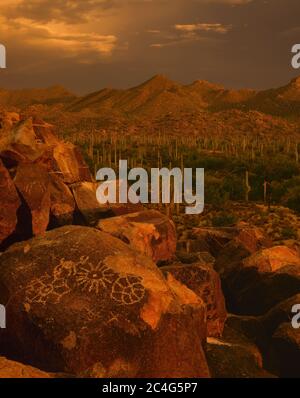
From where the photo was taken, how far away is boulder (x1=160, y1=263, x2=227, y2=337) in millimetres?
8844

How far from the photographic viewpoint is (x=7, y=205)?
366 inches

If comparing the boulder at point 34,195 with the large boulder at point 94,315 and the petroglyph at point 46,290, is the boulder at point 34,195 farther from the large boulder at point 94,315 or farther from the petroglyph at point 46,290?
the petroglyph at point 46,290

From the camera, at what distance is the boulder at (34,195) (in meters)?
9.52

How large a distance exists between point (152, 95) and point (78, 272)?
144044 millimetres

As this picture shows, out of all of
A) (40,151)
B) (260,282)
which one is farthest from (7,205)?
(260,282)

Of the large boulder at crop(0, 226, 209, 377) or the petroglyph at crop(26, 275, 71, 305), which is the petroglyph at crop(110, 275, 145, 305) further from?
the petroglyph at crop(26, 275, 71, 305)

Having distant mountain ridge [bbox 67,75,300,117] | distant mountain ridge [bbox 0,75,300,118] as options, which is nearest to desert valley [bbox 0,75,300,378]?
distant mountain ridge [bbox 0,75,300,118]

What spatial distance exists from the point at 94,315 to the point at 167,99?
134m

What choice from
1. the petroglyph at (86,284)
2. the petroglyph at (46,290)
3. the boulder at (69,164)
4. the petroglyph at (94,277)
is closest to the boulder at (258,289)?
the boulder at (69,164)

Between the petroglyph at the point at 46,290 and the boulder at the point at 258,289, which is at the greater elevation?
the petroglyph at the point at 46,290

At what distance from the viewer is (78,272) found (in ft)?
21.7

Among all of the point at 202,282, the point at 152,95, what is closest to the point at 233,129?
the point at 152,95

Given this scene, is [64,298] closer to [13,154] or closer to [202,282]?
[202,282]

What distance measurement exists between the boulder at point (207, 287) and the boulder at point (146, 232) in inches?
38.2
